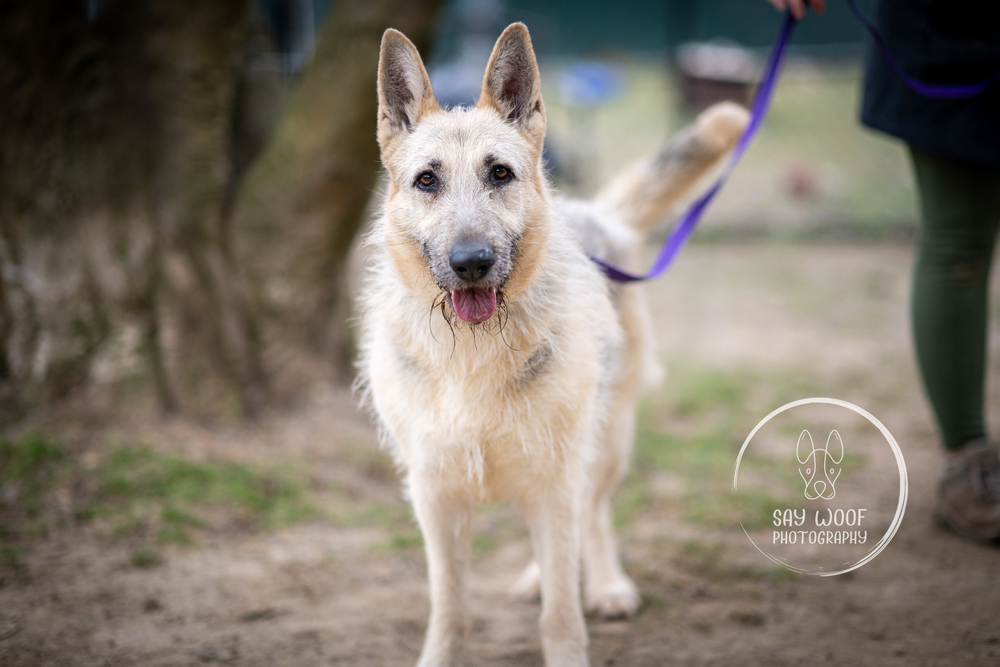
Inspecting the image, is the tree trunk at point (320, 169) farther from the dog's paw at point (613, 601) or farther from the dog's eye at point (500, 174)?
the dog's paw at point (613, 601)

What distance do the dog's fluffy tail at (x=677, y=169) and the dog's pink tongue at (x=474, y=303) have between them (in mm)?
1733

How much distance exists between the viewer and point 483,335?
2.54 m

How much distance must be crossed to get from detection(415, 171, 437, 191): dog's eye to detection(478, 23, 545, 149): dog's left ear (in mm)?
371

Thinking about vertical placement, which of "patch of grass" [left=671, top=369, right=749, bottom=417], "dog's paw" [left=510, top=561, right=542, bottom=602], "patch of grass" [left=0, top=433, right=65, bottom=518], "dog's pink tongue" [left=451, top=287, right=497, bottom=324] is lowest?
"patch of grass" [left=671, top=369, right=749, bottom=417]

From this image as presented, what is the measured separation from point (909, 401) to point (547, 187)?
13.1 feet

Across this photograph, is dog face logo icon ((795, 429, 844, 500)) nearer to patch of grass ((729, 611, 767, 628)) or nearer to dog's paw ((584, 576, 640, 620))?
patch of grass ((729, 611, 767, 628))

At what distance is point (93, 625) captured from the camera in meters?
2.90

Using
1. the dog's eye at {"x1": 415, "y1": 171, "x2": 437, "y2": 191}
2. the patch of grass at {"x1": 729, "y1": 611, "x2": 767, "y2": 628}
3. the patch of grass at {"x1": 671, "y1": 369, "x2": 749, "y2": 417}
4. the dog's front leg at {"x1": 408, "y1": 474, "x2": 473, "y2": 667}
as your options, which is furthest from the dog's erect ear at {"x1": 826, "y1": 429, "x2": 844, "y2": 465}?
the dog's eye at {"x1": 415, "y1": 171, "x2": 437, "y2": 191}

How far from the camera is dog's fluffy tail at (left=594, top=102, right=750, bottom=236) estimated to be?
383cm

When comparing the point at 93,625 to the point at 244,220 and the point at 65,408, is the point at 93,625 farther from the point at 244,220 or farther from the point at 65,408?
the point at 244,220

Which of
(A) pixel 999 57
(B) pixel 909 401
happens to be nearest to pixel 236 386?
(A) pixel 999 57

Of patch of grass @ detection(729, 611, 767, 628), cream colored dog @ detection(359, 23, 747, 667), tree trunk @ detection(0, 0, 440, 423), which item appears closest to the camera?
cream colored dog @ detection(359, 23, 747, 667)

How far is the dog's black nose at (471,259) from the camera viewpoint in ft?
7.35

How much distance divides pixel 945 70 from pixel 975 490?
2.02 meters
